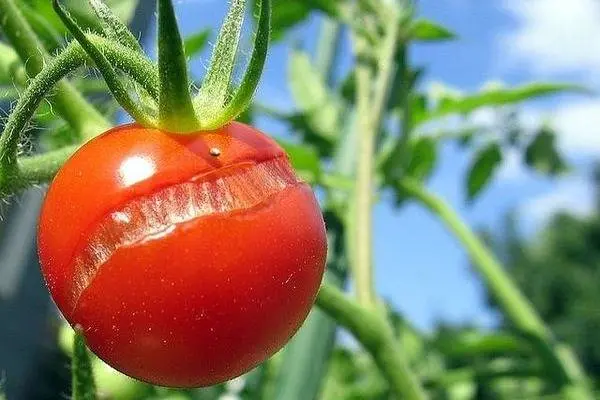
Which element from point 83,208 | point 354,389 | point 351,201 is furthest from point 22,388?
point 83,208

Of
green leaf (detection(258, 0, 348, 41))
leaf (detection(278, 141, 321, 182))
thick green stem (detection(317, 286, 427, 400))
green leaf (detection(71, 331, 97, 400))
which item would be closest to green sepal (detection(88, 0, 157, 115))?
green leaf (detection(71, 331, 97, 400))

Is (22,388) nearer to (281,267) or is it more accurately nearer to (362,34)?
(362,34)

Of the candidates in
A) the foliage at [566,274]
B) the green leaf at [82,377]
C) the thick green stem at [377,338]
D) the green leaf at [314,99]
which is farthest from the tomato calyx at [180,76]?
the foliage at [566,274]

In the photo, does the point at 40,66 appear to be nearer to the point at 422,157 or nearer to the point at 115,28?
the point at 115,28

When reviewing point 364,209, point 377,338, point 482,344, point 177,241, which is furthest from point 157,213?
point 482,344

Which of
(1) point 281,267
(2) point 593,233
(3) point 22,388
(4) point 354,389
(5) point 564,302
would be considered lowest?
(1) point 281,267

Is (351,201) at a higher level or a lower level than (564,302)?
lower

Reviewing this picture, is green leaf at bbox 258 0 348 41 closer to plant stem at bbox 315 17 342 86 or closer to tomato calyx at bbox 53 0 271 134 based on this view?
plant stem at bbox 315 17 342 86
